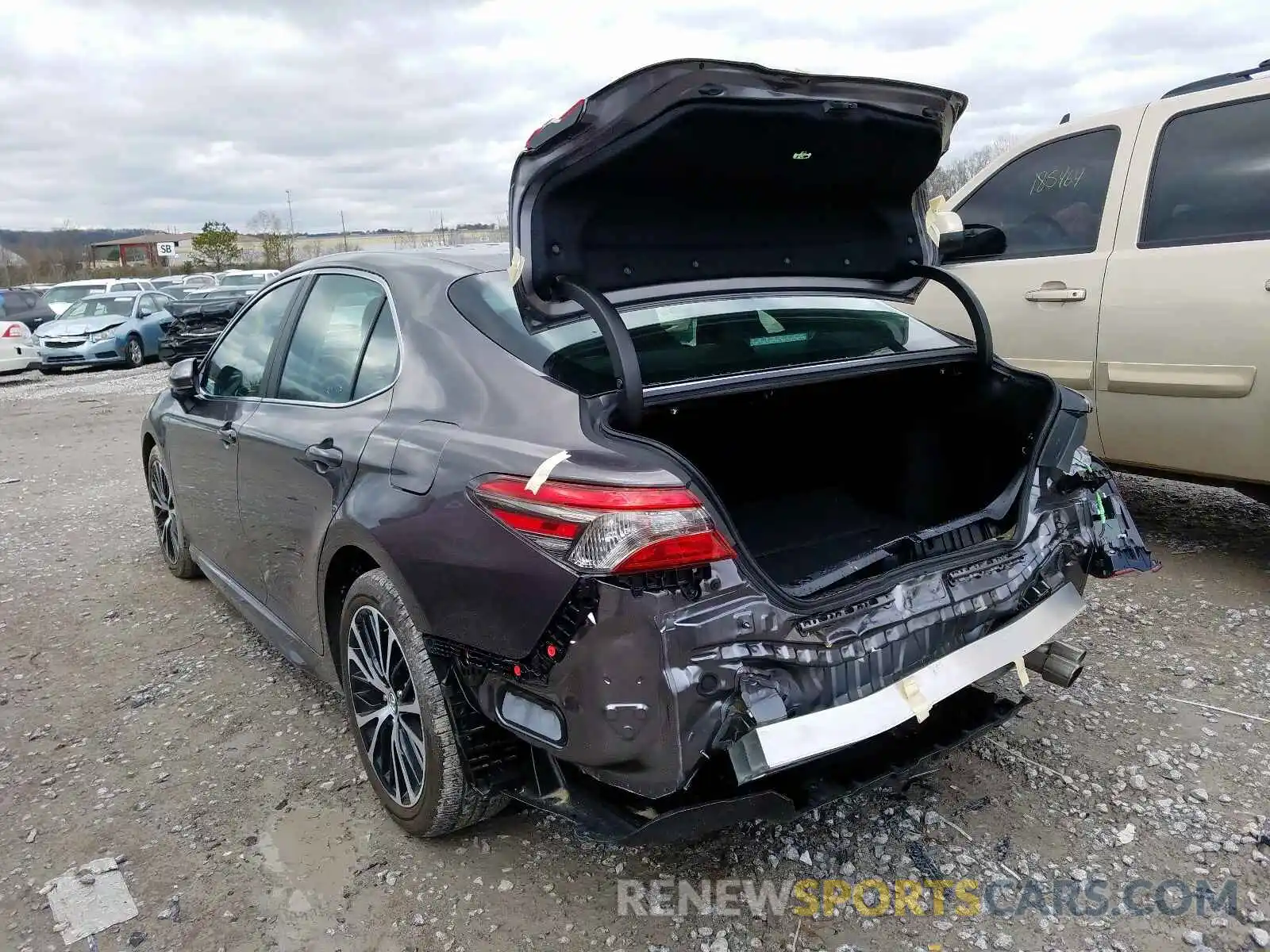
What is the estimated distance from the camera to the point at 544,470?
2043 millimetres

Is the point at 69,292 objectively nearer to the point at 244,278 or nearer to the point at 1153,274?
the point at 244,278

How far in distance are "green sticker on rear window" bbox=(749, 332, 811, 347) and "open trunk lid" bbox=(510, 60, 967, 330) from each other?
0.17m

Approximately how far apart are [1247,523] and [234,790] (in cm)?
486

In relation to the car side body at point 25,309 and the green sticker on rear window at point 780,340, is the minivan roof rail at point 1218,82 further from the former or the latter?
the car side body at point 25,309

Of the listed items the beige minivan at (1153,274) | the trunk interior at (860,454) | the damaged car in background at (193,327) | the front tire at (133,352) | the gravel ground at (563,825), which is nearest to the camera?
the gravel ground at (563,825)

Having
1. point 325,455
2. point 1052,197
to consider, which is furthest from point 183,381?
point 1052,197

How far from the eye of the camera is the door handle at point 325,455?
2713mm

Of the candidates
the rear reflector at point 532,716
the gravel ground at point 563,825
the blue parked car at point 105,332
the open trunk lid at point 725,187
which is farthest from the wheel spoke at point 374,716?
the blue parked car at point 105,332

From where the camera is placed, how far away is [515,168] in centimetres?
237

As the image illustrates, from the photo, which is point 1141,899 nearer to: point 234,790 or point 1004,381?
point 1004,381

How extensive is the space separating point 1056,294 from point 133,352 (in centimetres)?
1814

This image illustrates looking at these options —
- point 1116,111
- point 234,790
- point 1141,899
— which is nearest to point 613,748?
point 1141,899

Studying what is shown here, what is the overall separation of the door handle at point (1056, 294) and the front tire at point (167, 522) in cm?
425

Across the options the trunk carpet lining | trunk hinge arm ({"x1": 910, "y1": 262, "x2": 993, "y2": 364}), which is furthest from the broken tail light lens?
trunk hinge arm ({"x1": 910, "y1": 262, "x2": 993, "y2": 364})
